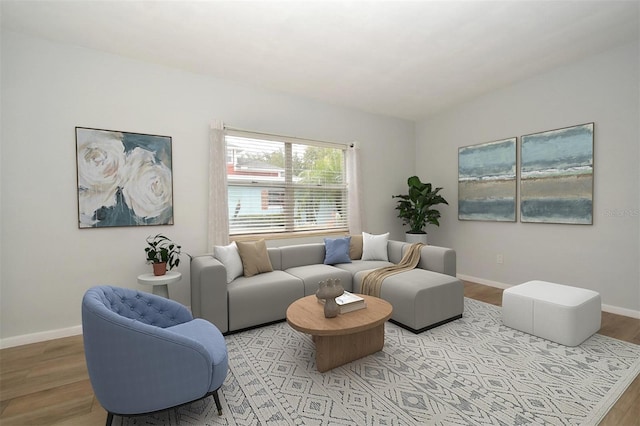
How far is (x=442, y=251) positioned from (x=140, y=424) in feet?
10.3

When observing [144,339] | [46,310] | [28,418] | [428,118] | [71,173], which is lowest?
[28,418]

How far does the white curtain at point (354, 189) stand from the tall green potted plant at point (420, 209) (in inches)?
31.4

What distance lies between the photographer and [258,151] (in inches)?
157

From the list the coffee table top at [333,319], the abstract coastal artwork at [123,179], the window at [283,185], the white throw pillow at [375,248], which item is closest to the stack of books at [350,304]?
the coffee table top at [333,319]

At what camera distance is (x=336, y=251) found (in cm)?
389

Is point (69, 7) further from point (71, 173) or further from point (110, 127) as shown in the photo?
point (71, 173)

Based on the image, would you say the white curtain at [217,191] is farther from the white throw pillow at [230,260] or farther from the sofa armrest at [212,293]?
the sofa armrest at [212,293]

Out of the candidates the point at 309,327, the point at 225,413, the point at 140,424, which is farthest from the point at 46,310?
the point at 309,327

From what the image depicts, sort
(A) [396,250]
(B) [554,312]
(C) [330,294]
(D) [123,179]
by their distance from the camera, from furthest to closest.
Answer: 1. (A) [396,250]
2. (D) [123,179]
3. (B) [554,312]
4. (C) [330,294]

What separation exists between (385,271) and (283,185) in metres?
1.88

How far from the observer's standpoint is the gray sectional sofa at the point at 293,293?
2.72 meters

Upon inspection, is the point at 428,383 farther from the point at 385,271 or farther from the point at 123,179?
the point at 123,179

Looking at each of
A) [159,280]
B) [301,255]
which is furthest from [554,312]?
[159,280]

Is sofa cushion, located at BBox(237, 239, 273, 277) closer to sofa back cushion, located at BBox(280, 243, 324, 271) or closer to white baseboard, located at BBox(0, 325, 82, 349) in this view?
sofa back cushion, located at BBox(280, 243, 324, 271)
